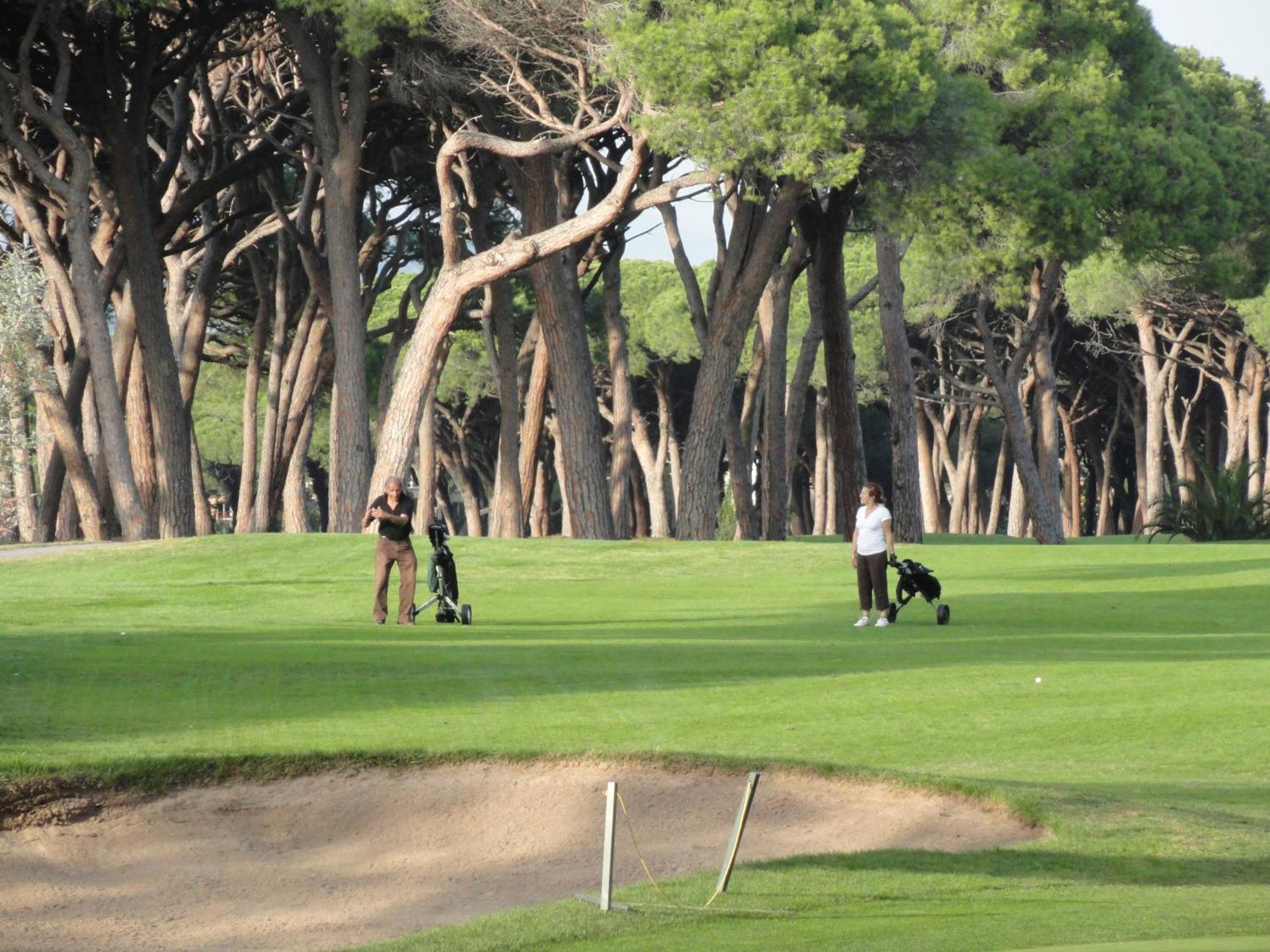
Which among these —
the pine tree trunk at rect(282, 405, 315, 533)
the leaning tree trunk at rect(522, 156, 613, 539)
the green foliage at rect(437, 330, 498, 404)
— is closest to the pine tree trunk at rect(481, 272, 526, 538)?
the leaning tree trunk at rect(522, 156, 613, 539)

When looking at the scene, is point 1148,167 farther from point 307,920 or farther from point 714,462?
point 307,920

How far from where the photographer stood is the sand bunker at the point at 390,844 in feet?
25.3

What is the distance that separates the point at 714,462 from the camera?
28109 millimetres

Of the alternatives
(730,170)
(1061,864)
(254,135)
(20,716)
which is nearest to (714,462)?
(730,170)

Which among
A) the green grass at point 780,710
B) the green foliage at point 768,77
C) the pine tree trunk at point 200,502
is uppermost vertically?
the green foliage at point 768,77

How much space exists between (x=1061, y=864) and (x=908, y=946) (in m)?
2.03

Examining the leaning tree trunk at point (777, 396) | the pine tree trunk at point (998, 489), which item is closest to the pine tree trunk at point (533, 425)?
the leaning tree trunk at point (777, 396)

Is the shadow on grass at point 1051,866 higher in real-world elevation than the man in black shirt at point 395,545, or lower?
lower

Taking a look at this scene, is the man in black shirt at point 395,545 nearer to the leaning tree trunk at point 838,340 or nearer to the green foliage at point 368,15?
the green foliage at point 368,15

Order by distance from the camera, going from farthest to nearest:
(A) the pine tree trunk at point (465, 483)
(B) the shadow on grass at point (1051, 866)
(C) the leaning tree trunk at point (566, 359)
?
(A) the pine tree trunk at point (465, 483) < (C) the leaning tree trunk at point (566, 359) < (B) the shadow on grass at point (1051, 866)

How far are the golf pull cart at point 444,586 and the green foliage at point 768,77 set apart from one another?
27.3 ft

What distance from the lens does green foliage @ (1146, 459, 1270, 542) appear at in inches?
1244

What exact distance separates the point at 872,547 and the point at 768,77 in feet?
28.3

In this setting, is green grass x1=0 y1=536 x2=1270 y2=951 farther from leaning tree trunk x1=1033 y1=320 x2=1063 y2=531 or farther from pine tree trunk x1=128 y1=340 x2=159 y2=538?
leaning tree trunk x1=1033 y1=320 x2=1063 y2=531
